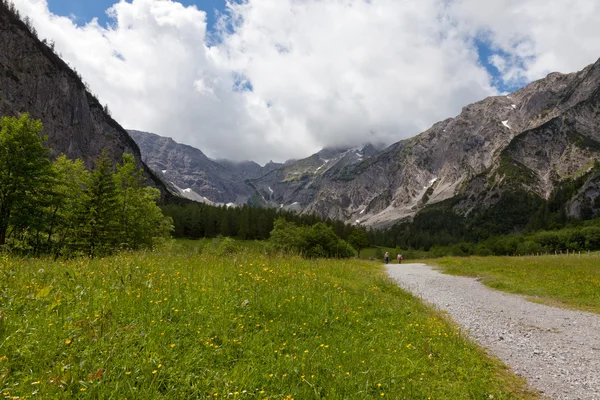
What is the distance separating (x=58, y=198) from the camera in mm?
28000

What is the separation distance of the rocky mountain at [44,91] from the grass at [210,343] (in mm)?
161401

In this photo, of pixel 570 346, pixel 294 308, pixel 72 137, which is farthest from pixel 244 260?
pixel 72 137

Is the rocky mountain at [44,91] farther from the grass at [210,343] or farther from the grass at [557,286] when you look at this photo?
the grass at [557,286]

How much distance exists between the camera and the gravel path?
6.91 metres

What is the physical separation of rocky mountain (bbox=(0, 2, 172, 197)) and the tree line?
132001 mm

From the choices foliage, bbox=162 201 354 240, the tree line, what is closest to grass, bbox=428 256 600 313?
the tree line

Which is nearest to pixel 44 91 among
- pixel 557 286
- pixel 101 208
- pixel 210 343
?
pixel 101 208

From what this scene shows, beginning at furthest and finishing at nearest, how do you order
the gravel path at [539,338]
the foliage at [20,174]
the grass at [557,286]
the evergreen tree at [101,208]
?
the evergreen tree at [101,208] → the foliage at [20,174] → the grass at [557,286] → the gravel path at [539,338]

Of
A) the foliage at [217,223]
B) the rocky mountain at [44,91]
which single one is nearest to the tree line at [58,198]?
the foliage at [217,223]

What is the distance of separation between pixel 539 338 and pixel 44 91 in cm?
20367

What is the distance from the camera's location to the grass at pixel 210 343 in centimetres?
Answer: 453

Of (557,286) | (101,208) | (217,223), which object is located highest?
(101,208)

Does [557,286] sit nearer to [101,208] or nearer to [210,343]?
[210,343]

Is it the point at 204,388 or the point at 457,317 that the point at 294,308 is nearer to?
the point at 204,388
